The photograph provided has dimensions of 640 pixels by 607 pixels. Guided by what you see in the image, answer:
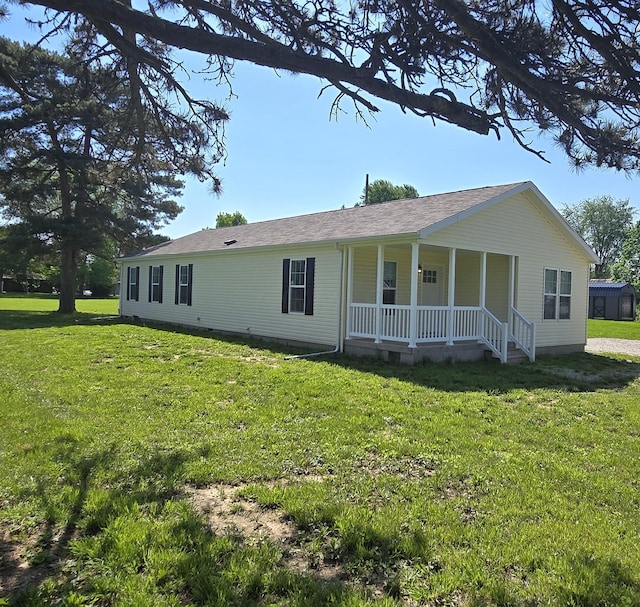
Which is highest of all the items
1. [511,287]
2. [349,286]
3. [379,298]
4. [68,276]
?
[68,276]

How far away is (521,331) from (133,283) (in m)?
16.3

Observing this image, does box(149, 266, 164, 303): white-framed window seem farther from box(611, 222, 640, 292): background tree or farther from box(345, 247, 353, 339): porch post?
box(611, 222, 640, 292): background tree

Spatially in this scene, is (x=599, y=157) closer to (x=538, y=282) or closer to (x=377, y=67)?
(x=377, y=67)

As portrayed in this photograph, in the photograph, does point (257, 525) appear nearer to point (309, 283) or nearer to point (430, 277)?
point (309, 283)

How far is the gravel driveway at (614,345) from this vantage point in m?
16.0

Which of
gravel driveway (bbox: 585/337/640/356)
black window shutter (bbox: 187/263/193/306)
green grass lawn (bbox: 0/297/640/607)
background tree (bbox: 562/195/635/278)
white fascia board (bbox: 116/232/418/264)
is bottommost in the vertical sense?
gravel driveway (bbox: 585/337/640/356)

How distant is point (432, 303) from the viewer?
14.5 meters

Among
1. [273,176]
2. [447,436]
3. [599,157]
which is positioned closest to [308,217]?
[273,176]

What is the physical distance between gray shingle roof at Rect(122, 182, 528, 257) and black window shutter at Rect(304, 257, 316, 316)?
1.96ft

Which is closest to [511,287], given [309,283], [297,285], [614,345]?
[309,283]

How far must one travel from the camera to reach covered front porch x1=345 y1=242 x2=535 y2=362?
35.8 ft

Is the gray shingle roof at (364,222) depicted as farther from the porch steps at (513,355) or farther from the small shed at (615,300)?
the small shed at (615,300)

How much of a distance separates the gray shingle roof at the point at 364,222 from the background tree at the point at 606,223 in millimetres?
55107

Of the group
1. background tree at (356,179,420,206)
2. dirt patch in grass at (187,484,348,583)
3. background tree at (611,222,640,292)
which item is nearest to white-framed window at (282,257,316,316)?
dirt patch in grass at (187,484,348,583)
